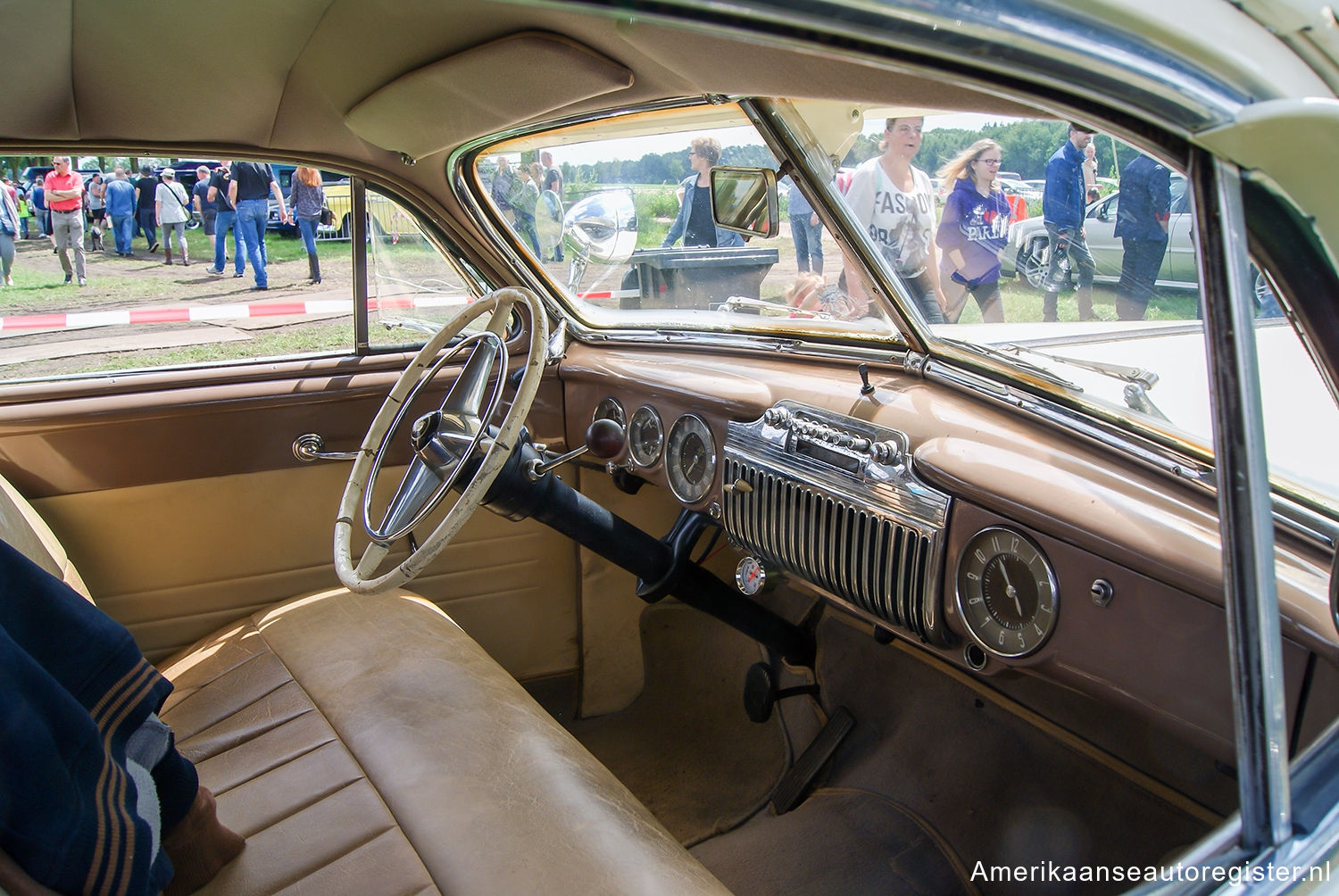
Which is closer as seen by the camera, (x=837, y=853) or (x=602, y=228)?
(x=837, y=853)

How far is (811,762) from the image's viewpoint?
2469mm

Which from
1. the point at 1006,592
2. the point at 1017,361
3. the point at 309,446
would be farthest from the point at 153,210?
the point at 1006,592

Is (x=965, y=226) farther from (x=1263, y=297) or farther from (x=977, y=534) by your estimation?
(x=1263, y=297)

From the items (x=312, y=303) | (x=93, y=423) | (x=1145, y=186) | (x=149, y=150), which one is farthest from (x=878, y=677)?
(x=149, y=150)

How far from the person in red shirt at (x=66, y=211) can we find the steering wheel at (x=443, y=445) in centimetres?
104

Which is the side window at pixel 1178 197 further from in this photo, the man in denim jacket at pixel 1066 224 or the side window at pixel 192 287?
the side window at pixel 192 287

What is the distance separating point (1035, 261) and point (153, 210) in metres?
2.23

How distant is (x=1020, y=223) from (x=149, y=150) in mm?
2061

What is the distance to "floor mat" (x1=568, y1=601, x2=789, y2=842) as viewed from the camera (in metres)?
2.48

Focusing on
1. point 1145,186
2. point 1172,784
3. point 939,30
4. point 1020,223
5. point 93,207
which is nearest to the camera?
point 939,30

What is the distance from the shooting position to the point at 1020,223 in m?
1.54

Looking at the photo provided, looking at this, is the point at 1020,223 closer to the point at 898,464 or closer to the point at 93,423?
the point at 898,464

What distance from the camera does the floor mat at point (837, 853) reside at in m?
2.09

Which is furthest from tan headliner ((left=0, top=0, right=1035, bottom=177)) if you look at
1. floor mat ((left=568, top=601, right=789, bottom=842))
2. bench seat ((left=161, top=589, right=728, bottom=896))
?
floor mat ((left=568, top=601, right=789, bottom=842))
